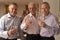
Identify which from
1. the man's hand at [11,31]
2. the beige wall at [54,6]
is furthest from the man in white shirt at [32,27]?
the beige wall at [54,6]

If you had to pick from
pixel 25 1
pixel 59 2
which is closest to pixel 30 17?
pixel 59 2

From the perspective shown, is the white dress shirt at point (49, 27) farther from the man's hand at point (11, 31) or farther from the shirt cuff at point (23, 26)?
the man's hand at point (11, 31)

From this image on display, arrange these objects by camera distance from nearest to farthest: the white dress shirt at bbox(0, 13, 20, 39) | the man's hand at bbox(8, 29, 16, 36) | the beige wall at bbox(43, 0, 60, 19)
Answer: the man's hand at bbox(8, 29, 16, 36) → the white dress shirt at bbox(0, 13, 20, 39) → the beige wall at bbox(43, 0, 60, 19)

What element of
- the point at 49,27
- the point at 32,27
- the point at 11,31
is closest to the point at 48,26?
the point at 49,27

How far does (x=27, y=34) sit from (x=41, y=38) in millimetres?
209

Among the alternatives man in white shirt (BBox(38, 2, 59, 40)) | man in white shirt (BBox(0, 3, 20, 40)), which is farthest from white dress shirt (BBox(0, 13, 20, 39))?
man in white shirt (BBox(38, 2, 59, 40))

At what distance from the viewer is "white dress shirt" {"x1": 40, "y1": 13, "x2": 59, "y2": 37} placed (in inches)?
96.2

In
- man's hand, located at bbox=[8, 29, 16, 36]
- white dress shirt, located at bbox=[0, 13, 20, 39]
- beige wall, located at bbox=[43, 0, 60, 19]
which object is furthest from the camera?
beige wall, located at bbox=[43, 0, 60, 19]

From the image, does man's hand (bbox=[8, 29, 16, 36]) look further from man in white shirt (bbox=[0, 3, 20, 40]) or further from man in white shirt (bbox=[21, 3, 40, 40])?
man in white shirt (bbox=[21, 3, 40, 40])

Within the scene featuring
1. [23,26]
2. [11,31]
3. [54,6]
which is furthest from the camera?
[54,6]

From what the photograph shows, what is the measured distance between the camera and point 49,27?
7.97 ft

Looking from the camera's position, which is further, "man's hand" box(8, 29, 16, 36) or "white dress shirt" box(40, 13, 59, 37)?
"white dress shirt" box(40, 13, 59, 37)

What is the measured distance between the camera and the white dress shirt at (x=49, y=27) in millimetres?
2443

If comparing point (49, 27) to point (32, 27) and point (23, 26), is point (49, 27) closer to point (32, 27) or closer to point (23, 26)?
point (32, 27)
